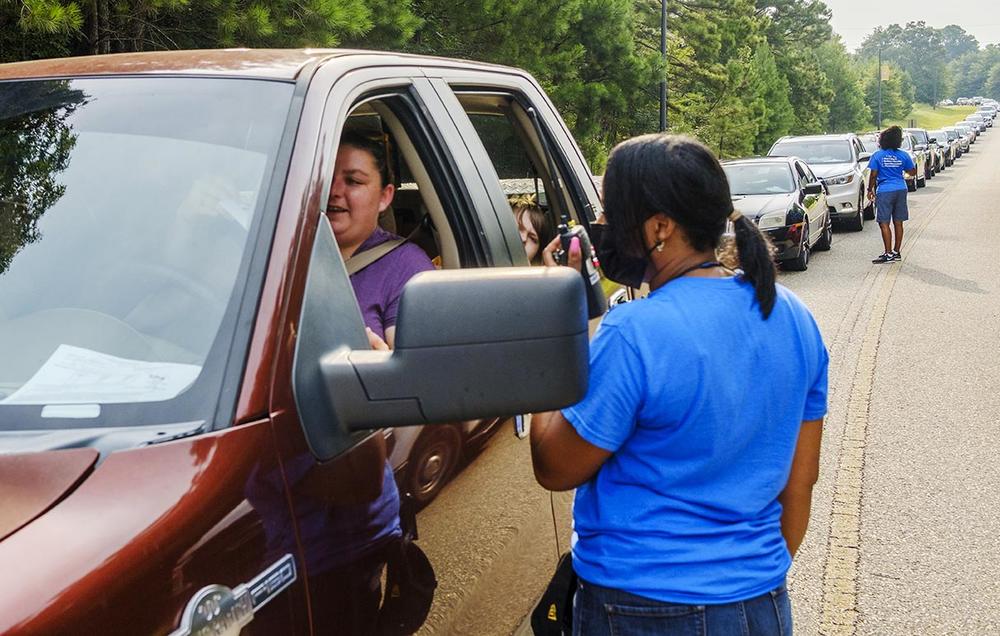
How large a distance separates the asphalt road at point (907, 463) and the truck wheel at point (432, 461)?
2712 millimetres

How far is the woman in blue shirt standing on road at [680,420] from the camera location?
1901 mm

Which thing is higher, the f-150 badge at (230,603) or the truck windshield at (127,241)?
the truck windshield at (127,241)

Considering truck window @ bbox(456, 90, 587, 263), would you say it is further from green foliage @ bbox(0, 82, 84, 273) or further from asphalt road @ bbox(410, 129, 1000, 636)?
green foliage @ bbox(0, 82, 84, 273)

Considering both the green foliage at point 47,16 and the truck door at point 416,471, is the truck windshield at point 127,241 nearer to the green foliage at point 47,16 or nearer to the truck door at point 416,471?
the truck door at point 416,471

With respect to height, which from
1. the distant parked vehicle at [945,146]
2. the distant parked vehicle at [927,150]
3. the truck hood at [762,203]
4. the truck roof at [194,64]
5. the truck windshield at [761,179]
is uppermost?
the truck roof at [194,64]

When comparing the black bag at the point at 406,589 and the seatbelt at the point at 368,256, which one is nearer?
the black bag at the point at 406,589

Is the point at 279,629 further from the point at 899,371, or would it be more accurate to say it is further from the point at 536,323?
the point at 899,371

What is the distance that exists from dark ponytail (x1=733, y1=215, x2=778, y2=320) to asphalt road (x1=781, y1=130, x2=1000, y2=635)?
2709 millimetres

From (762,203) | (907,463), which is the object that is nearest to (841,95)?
(762,203)

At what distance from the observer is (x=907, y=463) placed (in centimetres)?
637

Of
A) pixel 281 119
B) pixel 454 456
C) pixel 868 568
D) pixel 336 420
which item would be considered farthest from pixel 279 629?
pixel 868 568

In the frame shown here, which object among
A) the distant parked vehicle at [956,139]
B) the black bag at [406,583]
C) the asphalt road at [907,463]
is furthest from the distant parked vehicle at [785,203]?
the distant parked vehicle at [956,139]

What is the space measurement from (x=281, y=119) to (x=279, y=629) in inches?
37.4

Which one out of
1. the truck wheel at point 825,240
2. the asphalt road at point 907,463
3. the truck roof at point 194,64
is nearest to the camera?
the truck roof at point 194,64
